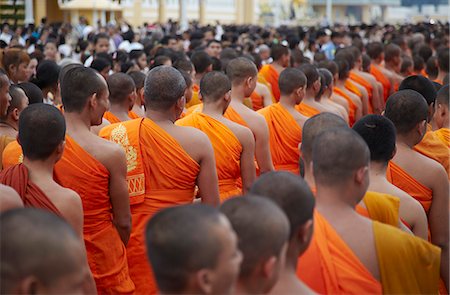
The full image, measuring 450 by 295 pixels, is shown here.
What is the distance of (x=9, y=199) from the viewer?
3971mm

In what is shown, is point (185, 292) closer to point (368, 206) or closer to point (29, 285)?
point (29, 285)

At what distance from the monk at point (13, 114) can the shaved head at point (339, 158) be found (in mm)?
2726

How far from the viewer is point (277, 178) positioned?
343 centimetres

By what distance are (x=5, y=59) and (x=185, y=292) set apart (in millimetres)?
6428

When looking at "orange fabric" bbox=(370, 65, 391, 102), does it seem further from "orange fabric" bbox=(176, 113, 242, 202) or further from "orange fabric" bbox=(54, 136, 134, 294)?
"orange fabric" bbox=(54, 136, 134, 294)

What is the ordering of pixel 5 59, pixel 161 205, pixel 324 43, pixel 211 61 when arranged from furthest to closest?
1. pixel 324 43
2. pixel 211 61
3. pixel 5 59
4. pixel 161 205

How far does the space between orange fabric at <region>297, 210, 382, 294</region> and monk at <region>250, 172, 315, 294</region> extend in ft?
0.69

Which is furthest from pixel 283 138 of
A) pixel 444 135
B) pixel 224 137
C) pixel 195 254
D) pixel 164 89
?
pixel 195 254

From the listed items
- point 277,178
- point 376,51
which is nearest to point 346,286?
point 277,178

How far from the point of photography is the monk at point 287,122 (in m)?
7.46

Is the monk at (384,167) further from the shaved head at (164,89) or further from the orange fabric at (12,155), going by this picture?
the orange fabric at (12,155)

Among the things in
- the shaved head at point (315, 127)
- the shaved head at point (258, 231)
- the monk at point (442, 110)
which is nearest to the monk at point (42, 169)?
the shaved head at point (315, 127)

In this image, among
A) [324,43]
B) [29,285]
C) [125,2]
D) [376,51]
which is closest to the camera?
[29,285]

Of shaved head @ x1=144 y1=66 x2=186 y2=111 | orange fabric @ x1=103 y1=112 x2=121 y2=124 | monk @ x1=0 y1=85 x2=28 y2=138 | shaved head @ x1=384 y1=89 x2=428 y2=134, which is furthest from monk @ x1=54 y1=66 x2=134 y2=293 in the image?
shaved head @ x1=384 y1=89 x2=428 y2=134
